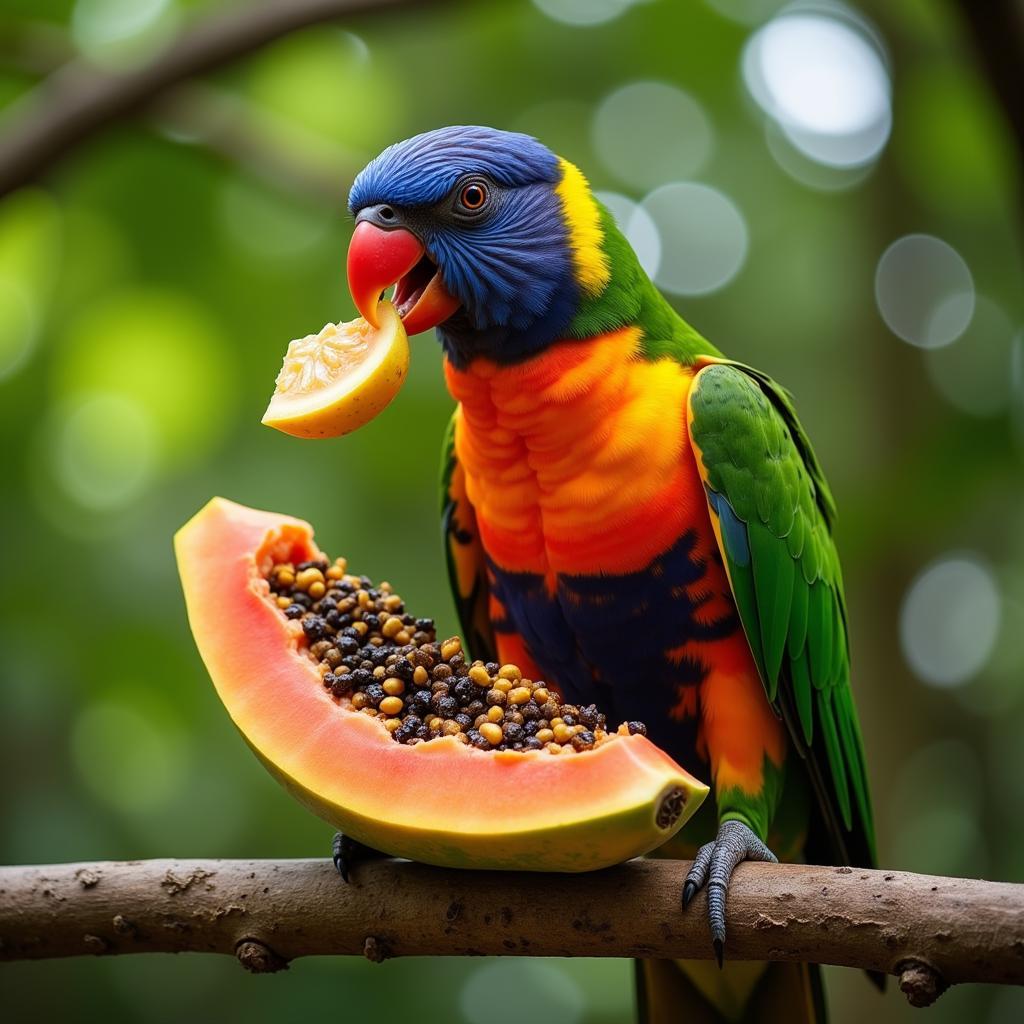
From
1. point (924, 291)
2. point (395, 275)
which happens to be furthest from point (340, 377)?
point (924, 291)

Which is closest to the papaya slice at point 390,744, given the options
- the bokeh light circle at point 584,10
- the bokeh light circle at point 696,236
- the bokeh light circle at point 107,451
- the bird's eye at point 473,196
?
the bird's eye at point 473,196

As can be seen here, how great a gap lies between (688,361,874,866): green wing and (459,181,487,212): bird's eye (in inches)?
26.1

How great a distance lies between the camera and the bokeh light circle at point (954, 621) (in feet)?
21.8

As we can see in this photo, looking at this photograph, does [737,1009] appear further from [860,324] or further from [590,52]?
[590,52]

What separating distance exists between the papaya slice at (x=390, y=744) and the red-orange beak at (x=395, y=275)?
601 millimetres

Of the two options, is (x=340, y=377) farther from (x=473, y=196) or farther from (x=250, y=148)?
(x=250, y=148)

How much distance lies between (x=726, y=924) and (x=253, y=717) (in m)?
0.99

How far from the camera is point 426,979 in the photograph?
20.9ft

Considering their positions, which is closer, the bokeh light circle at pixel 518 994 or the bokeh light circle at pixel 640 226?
the bokeh light circle at pixel 640 226

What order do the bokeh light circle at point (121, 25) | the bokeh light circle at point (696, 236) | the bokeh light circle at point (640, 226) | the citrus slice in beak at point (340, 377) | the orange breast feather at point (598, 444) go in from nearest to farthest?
the citrus slice in beak at point (340, 377) < the orange breast feather at point (598, 444) < the bokeh light circle at point (121, 25) < the bokeh light circle at point (640, 226) < the bokeh light circle at point (696, 236)

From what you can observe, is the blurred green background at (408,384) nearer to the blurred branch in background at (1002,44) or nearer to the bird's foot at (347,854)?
the blurred branch in background at (1002,44)

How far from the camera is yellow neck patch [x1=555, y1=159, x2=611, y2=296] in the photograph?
261cm

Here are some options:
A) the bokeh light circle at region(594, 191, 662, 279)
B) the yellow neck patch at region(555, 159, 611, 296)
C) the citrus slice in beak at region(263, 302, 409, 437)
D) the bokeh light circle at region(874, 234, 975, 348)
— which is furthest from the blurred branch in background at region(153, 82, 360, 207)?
the bokeh light circle at region(874, 234, 975, 348)

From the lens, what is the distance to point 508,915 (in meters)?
2.16
